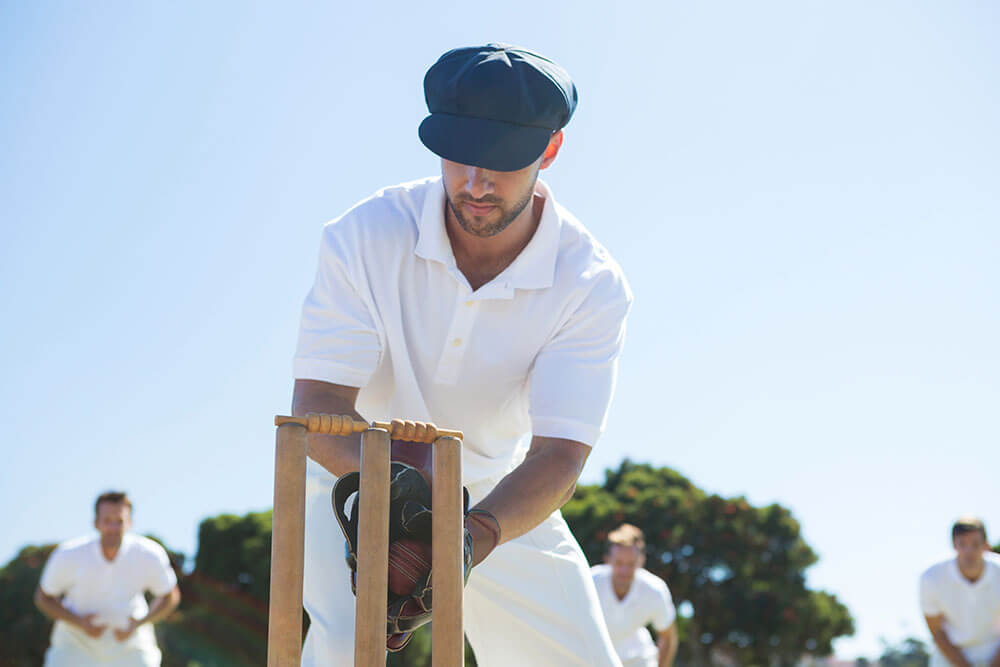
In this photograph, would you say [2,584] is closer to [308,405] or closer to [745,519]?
[745,519]

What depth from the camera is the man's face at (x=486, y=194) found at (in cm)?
230

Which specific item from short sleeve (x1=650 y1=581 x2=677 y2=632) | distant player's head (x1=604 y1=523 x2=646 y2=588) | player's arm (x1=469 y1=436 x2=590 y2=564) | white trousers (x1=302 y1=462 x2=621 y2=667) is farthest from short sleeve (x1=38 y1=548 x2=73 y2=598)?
player's arm (x1=469 y1=436 x2=590 y2=564)

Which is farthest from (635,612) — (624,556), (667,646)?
(667,646)

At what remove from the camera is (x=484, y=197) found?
2.35 m

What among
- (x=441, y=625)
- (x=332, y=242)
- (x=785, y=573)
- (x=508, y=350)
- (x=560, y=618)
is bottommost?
(x=785, y=573)

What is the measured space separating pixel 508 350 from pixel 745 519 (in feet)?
54.6

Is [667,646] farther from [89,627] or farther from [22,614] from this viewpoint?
[22,614]

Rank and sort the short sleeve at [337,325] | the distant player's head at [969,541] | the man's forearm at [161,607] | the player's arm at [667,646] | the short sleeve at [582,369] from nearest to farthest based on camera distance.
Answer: the short sleeve at [337,325], the short sleeve at [582,369], the distant player's head at [969,541], the man's forearm at [161,607], the player's arm at [667,646]

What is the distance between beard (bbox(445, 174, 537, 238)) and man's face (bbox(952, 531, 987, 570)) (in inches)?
179

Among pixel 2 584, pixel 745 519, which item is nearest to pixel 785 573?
pixel 745 519

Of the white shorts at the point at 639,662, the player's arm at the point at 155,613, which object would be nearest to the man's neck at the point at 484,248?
the player's arm at the point at 155,613

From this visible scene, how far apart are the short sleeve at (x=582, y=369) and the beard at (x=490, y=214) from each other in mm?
301

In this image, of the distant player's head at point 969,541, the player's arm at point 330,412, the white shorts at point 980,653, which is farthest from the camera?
the distant player's head at point 969,541

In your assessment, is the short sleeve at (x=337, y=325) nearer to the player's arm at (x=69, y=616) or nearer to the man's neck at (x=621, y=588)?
the player's arm at (x=69, y=616)
